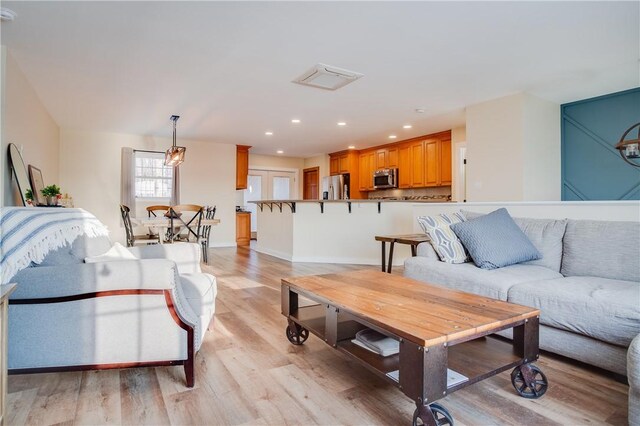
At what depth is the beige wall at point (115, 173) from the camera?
6.35m

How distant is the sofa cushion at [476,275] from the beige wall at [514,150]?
7.05 feet

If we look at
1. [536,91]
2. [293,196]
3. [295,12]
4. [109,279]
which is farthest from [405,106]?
Answer: [293,196]

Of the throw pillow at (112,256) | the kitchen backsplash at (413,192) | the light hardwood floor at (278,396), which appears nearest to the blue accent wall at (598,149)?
the kitchen backsplash at (413,192)

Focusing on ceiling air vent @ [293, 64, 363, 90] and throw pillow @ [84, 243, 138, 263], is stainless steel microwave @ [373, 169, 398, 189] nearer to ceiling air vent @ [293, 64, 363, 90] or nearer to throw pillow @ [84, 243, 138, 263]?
ceiling air vent @ [293, 64, 363, 90]

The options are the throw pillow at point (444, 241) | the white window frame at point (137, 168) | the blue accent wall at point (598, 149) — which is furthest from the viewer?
the white window frame at point (137, 168)

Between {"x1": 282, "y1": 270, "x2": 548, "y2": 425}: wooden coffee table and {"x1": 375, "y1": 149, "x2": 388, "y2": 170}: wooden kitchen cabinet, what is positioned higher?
{"x1": 375, "y1": 149, "x2": 388, "y2": 170}: wooden kitchen cabinet

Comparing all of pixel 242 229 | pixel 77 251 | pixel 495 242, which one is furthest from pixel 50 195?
pixel 495 242

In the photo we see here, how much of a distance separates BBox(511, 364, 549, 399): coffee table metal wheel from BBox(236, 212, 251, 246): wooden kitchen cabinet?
6.92 metres

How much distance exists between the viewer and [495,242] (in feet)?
8.70

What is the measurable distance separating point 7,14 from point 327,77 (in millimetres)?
2689

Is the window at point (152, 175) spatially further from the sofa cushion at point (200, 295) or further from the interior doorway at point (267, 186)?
the sofa cushion at point (200, 295)

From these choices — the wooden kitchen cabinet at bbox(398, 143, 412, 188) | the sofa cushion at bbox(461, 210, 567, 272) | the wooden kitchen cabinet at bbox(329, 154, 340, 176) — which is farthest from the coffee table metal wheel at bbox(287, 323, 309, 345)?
the wooden kitchen cabinet at bbox(329, 154, 340, 176)

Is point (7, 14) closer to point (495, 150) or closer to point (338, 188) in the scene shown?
point (495, 150)

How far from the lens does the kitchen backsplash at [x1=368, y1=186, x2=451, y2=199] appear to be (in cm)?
692
